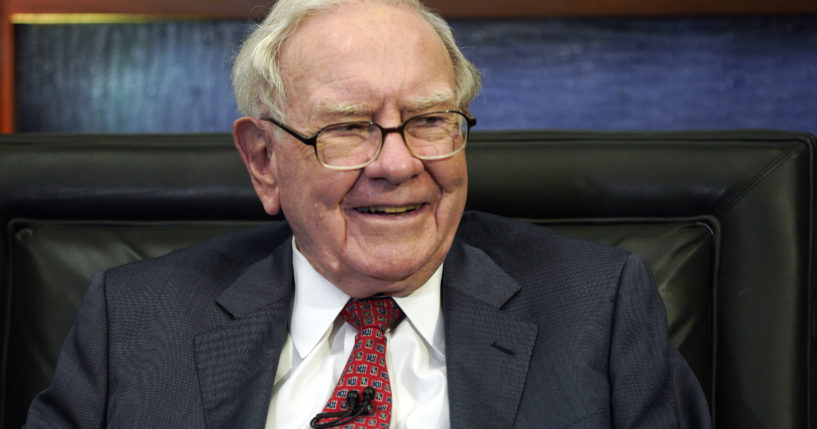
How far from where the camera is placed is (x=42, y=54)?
7.56 ft

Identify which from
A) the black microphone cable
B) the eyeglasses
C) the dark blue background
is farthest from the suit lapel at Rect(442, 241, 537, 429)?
the dark blue background

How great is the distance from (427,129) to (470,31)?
890 mm

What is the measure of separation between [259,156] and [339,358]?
0.38 meters

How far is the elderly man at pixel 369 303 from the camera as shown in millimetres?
1372

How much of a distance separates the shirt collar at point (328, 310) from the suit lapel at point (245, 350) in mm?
29

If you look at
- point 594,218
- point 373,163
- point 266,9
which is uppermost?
point 266,9

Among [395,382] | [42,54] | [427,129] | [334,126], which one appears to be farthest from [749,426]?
[42,54]

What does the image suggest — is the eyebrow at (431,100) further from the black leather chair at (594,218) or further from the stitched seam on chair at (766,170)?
the stitched seam on chair at (766,170)

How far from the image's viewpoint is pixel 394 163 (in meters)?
1.35

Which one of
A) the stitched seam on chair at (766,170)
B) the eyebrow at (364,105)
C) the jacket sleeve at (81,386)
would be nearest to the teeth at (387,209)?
the eyebrow at (364,105)

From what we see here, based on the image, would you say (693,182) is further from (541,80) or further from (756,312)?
Answer: (541,80)

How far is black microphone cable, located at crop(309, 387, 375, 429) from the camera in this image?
1.37 m

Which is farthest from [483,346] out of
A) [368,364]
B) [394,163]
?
[394,163]

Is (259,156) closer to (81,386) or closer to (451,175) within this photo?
(451,175)
